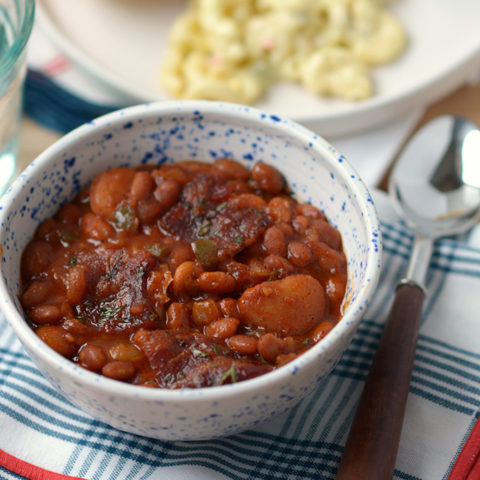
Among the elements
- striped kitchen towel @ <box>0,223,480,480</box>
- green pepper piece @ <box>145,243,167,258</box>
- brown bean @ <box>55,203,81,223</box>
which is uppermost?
green pepper piece @ <box>145,243,167,258</box>

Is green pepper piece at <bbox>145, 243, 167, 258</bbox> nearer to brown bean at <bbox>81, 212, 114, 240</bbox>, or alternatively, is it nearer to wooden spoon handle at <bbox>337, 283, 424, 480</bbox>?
brown bean at <bbox>81, 212, 114, 240</bbox>

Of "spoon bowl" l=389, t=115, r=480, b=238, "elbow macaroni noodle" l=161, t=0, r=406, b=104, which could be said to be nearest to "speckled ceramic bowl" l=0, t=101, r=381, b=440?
"spoon bowl" l=389, t=115, r=480, b=238

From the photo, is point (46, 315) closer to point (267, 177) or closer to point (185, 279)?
point (185, 279)

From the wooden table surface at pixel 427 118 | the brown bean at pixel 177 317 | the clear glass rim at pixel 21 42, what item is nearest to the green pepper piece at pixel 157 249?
the brown bean at pixel 177 317

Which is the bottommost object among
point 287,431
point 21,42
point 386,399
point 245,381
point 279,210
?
point 287,431

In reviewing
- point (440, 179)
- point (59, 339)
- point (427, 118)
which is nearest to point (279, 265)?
point (59, 339)

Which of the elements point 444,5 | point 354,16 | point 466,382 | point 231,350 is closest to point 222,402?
point 231,350
